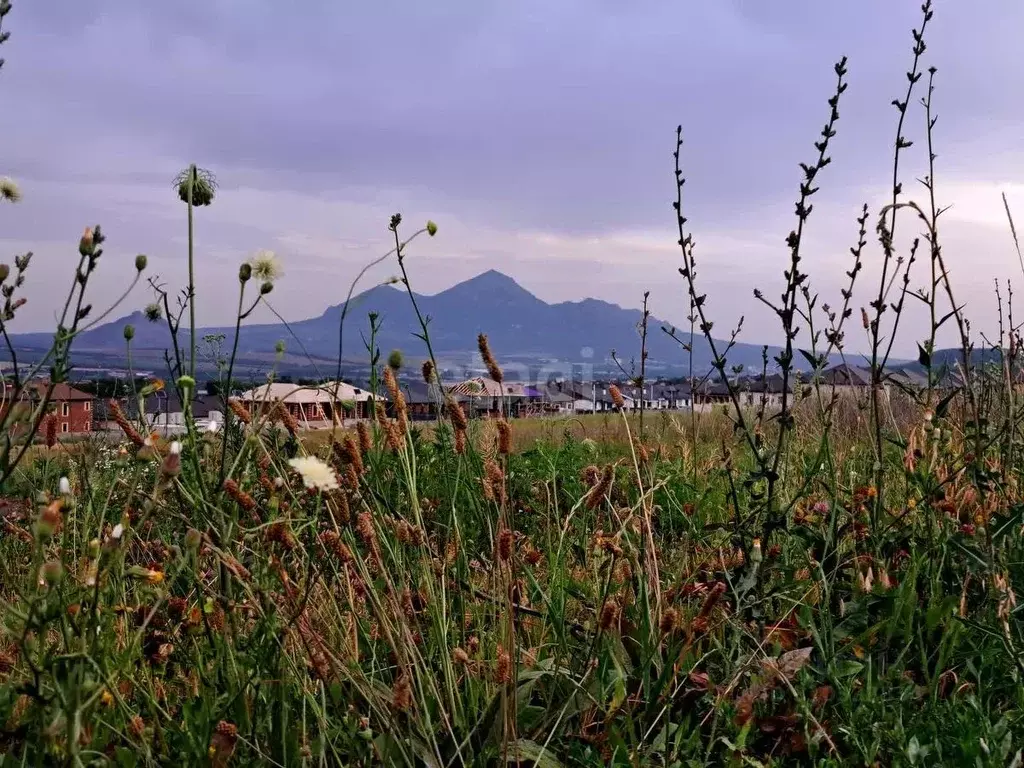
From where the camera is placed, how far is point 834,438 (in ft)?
25.1

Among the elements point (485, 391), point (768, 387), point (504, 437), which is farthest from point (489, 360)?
point (768, 387)

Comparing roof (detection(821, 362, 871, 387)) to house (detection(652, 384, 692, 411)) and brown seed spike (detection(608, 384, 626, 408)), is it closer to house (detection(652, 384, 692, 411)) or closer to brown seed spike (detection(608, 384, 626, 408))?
brown seed spike (detection(608, 384, 626, 408))

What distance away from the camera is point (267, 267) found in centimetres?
250

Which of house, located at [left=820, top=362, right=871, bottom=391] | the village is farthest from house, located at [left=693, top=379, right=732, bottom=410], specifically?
house, located at [left=820, top=362, right=871, bottom=391]

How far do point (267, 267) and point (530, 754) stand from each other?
1.50 meters

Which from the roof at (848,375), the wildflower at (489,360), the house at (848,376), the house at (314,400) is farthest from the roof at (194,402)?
the roof at (848,375)

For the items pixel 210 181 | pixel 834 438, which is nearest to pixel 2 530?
pixel 210 181

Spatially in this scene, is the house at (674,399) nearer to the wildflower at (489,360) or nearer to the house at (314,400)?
the house at (314,400)

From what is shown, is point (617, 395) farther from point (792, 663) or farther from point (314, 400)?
point (314, 400)

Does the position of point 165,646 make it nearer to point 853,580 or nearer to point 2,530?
point 853,580

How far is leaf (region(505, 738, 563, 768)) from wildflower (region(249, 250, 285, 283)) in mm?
1414

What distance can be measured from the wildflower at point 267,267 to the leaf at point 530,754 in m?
A: 1.41

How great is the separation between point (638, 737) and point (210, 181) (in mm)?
2047

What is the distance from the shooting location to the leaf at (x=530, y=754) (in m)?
1.68
